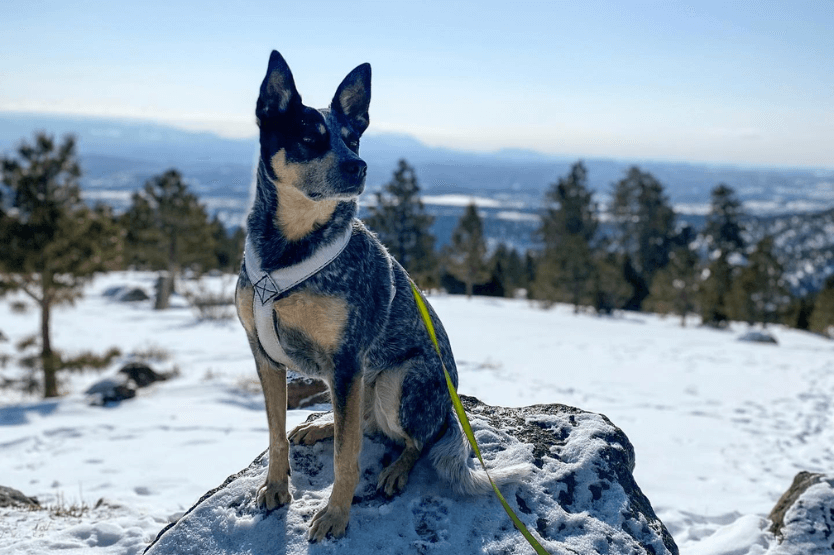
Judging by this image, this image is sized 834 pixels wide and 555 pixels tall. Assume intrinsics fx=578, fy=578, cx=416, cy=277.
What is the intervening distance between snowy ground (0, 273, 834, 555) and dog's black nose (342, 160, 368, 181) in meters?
3.37

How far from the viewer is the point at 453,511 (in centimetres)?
347

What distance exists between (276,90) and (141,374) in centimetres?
1189

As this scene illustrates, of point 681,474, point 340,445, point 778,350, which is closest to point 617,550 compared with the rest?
point 340,445

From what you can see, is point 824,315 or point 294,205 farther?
point 824,315

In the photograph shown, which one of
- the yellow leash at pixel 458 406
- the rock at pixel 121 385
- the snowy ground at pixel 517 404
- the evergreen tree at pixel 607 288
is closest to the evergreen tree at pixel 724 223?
the evergreen tree at pixel 607 288

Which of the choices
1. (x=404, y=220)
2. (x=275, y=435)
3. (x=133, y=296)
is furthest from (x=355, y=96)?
(x=133, y=296)

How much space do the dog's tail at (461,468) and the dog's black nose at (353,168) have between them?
5.64 ft

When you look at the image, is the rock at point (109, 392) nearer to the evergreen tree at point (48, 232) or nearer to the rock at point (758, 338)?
the evergreen tree at point (48, 232)

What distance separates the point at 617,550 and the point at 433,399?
137cm

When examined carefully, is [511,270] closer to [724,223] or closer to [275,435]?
[724,223]

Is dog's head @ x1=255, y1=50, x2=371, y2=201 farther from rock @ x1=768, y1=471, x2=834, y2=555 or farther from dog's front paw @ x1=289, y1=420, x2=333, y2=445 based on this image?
rock @ x1=768, y1=471, x2=834, y2=555

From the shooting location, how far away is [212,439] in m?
7.89

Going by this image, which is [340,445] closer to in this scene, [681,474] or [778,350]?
[681,474]

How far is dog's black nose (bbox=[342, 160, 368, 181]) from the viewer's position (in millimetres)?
2938
